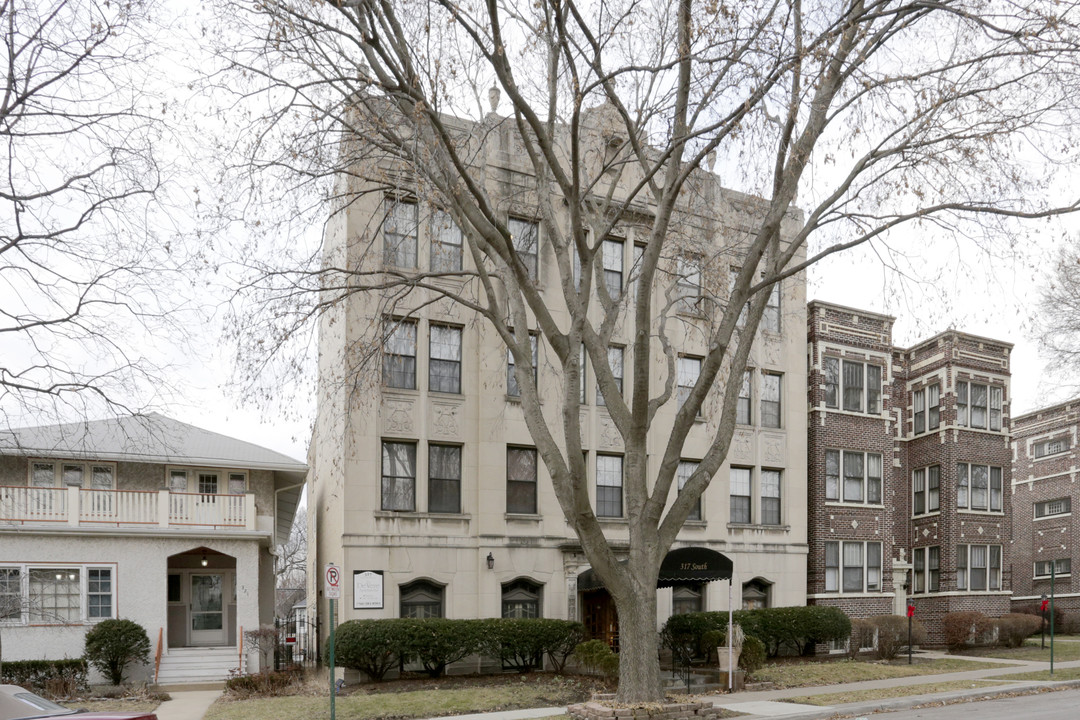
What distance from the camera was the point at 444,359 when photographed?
80.0 feet

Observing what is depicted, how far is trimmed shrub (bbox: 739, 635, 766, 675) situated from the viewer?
21.3m

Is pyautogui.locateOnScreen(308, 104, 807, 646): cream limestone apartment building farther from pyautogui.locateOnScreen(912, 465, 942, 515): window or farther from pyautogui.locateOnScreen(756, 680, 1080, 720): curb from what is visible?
pyautogui.locateOnScreen(912, 465, 942, 515): window

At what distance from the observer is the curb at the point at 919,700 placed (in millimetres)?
17047

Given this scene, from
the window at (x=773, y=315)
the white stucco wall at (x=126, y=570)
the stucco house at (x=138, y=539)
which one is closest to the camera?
the white stucco wall at (x=126, y=570)

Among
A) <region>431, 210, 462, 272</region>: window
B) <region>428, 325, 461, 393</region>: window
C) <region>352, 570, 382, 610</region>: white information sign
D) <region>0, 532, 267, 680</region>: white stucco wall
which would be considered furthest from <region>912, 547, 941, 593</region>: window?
<region>0, 532, 267, 680</region>: white stucco wall

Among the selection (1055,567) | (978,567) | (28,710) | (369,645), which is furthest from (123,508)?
(1055,567)

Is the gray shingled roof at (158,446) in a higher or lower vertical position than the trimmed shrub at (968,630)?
higher

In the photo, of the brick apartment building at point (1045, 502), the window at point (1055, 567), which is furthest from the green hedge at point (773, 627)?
the window at point (1055, 567)

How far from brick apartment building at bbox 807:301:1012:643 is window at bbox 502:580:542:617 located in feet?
33.6

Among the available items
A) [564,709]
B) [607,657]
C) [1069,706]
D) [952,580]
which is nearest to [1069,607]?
[952,580]

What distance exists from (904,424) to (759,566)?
36.3 feet

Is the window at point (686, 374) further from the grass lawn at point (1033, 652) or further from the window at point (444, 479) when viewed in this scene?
the grass lawn at point (1033, 652)

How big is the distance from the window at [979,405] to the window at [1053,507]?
10.2m

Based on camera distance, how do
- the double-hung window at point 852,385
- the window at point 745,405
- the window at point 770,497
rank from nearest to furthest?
the window at point 745,405 → the window at point 770,497 → the double-hung window at point 852,385
